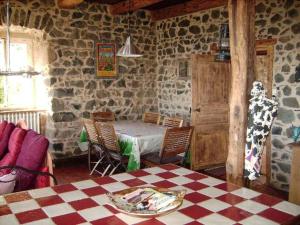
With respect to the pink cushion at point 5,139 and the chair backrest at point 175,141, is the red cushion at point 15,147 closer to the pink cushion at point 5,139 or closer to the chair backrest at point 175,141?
the pink cushion at point 5,139

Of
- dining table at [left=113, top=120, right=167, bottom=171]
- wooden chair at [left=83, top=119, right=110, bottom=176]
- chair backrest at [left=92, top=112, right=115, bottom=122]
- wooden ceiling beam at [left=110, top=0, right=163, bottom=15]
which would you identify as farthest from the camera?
chair backrest at [left=92, top=112, right=115, bottom=122]

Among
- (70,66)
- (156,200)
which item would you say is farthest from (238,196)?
(70,66)

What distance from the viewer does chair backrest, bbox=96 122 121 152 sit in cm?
414

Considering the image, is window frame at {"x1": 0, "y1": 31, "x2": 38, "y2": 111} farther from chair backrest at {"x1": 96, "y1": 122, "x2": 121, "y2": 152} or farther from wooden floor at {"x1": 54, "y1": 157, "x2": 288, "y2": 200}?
chair backrest at {"x1": 96, "y1": 122, "x2": 121, "y2": 152}

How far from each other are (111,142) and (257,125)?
2.13 meters

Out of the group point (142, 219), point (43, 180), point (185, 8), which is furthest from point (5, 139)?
point (185, 8)

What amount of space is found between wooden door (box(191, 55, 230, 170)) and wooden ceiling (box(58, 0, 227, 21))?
104cm

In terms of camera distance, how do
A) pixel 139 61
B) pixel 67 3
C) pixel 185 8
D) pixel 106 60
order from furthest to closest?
pixel 139 61 → pixel 106 60 → pixel 185 8 → pixel 67 3

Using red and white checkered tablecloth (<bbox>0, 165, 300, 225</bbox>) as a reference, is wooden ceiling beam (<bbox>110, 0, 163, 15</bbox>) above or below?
above

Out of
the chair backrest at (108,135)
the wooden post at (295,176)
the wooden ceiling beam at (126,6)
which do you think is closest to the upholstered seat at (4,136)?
the chair backrest at (108,135)

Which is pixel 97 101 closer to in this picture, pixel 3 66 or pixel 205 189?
pixel 3 66

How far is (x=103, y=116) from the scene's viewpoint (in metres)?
5.81

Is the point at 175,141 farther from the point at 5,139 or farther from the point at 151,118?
the point at 5,139

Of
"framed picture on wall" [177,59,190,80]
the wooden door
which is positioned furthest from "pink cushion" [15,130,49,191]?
"framed picture on wall" [177,59,190,80]
